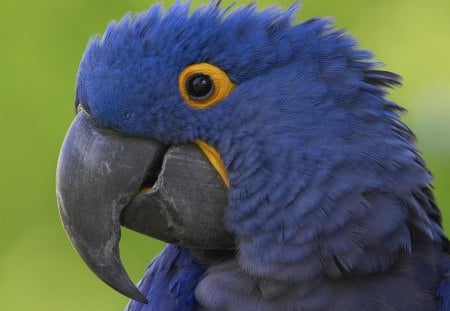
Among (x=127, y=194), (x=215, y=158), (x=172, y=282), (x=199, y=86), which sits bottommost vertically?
(x=172, y=282)

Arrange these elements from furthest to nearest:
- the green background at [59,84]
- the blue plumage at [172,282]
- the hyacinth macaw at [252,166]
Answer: the green background at [59,84] → the blue plumage at [172,282] → the hyacinth macaw at [252,166]

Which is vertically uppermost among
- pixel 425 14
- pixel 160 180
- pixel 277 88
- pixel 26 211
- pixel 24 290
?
pixel 425 14

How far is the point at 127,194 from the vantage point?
2309 mm

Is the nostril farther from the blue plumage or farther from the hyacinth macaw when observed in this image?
the blue plumage

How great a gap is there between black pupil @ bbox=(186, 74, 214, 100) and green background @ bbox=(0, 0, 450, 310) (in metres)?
1.68

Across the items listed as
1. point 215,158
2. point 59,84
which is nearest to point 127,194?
point 215,158

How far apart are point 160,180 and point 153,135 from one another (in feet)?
0.35

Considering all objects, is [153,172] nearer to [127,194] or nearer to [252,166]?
[127,194]

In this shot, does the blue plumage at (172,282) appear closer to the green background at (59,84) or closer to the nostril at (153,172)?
the nostril at (153,172)

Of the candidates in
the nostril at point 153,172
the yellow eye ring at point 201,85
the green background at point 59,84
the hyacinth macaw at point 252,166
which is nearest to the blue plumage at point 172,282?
the hyacinth macaw at point 252,166

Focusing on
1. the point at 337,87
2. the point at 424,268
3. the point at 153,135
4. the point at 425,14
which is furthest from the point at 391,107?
the point at 425,14

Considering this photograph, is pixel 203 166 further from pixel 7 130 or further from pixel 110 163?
pixel 7 130

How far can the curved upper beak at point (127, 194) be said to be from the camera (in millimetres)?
2291

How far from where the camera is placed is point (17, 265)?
4352 millimetres
